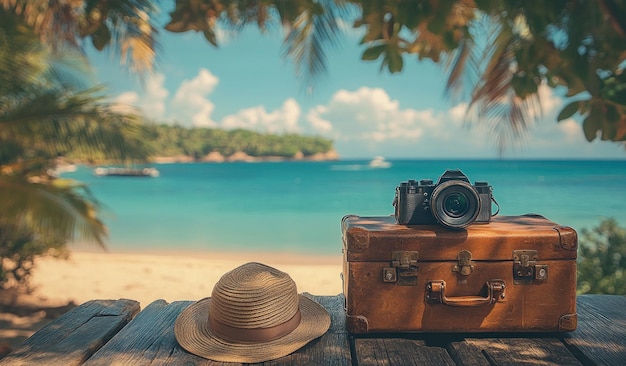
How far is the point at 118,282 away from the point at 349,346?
594 cm

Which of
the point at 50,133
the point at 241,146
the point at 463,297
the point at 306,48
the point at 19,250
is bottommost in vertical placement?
the point at 19,250

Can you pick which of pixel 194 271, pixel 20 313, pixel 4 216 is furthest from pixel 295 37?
pixel 194 271

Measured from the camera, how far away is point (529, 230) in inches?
55.3

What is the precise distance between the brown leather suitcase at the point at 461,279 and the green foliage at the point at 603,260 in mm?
2636

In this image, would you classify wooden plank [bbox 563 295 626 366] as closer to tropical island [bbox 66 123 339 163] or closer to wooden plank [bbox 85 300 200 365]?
wooden plank [bbox 85 300 200 365]

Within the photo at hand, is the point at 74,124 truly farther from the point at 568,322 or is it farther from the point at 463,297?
the point at 568,322

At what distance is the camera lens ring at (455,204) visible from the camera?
1.38 metres

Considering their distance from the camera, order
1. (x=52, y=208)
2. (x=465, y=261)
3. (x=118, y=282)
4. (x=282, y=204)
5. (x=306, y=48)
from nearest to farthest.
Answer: (x=465, y=261), (x=52, y=208), (x=306, y=48), (x=118, y=282), (x=282, y=204)

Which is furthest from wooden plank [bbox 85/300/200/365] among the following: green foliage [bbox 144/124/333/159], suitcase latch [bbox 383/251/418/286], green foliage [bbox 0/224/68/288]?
green foliage [bbox 144/124/333/159]

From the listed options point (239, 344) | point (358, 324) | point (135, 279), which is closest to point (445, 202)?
point (358, 324)

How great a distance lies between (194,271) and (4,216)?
4.23 metres

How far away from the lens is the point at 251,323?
4.26ft

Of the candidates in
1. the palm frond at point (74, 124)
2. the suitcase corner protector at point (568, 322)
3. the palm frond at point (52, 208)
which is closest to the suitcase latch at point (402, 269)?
the suitcase corner protector at point (568, 322)

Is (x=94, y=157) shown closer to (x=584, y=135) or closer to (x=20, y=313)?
(x=20, y=313)
